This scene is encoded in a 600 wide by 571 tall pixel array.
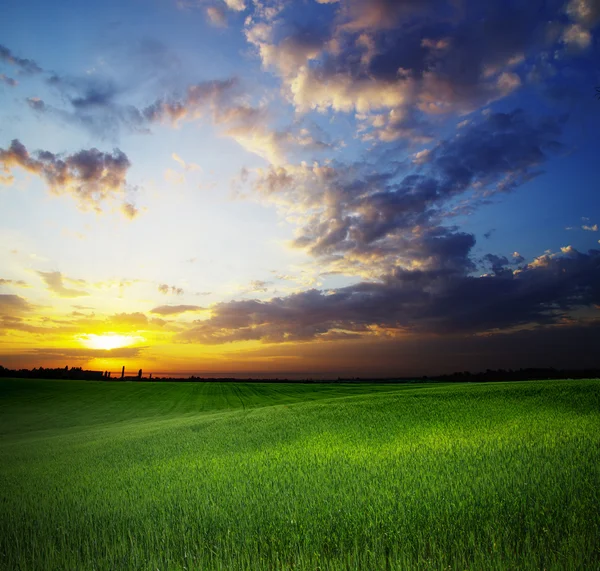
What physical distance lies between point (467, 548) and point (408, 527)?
0.96 metres

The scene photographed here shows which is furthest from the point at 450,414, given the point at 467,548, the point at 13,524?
the point at 13,524

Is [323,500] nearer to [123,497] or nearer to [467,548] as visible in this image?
[467,548]

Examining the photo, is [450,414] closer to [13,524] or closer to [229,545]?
[229,545]

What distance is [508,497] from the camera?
627 cm

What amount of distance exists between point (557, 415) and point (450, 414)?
4.24 meters

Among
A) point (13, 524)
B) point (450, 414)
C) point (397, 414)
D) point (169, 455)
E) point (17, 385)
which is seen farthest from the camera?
point (17, 385)

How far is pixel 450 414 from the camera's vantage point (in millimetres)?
17453

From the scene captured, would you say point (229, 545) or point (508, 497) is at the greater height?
point (508, 497)

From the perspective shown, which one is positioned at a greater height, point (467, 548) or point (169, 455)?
point (467, 548)

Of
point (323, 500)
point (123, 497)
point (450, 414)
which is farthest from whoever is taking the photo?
point (450, 414)

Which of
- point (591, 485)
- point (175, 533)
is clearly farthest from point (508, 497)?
point (175, 533)

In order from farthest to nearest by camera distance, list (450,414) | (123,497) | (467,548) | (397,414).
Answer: (397,414) → (450,414) → (123,497) → (467,548)

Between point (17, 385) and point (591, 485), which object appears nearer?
point (591, 485)

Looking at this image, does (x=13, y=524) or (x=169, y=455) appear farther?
(x=169, y=455)
